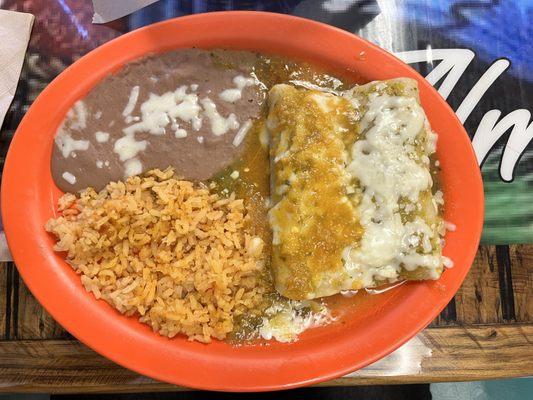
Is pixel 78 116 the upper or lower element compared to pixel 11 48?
lower

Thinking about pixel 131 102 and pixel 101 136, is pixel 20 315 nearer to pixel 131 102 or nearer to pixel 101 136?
pixel 101 136

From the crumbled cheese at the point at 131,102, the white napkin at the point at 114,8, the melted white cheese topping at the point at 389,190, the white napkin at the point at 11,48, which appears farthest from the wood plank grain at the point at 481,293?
the white napkin at the point at 11,48

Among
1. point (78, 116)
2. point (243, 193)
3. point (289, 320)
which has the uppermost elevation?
point (78, 116)

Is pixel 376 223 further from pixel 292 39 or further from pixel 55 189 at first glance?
pixel 55 189

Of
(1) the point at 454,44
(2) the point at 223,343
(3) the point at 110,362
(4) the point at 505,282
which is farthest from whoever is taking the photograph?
(1) the point at 454,44

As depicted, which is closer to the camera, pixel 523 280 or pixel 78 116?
pixel 78 116

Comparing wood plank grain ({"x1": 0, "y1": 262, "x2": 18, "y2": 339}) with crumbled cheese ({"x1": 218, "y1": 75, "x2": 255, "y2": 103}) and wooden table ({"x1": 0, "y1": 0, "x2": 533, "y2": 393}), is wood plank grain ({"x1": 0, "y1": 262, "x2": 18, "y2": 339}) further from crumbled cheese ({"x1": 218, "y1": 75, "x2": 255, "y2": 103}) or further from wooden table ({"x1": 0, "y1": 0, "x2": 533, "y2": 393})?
crumbled cheese ({"x1": 218, "y1": 75, "x2": 255, "y2": 103})

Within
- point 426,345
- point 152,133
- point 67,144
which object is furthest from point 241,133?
point 426,345

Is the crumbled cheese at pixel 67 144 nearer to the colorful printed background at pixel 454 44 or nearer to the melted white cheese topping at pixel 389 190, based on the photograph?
the colorful printed background at pixel 454 44
